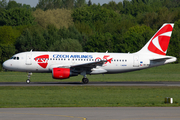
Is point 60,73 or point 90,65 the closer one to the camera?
point 60,73

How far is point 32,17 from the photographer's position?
436 feet

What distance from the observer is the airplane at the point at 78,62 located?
40.5 metres

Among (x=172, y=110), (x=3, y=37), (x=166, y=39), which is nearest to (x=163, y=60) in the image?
(x=166, y=39)

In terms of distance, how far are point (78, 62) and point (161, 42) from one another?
38.6 feet

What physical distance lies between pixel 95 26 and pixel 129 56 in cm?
10640

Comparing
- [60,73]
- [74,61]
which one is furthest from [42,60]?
[74,61]

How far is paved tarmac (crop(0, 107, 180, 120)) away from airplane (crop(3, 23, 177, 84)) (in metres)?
18.4

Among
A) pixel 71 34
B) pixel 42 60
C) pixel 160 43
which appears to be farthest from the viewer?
pixel 71 34

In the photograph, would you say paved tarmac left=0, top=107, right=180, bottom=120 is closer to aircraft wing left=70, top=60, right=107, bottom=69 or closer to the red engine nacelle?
the red engine nacelle

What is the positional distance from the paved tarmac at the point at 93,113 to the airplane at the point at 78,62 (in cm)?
1838

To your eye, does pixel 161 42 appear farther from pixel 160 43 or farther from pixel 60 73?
pixel 60 73

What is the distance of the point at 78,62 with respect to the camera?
136 feet

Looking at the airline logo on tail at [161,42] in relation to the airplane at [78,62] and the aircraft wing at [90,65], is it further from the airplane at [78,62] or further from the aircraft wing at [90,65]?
the aircraft wing at [90,65]

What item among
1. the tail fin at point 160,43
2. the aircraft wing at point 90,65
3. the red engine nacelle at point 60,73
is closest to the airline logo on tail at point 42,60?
the red engine nacelle at point 60,73
